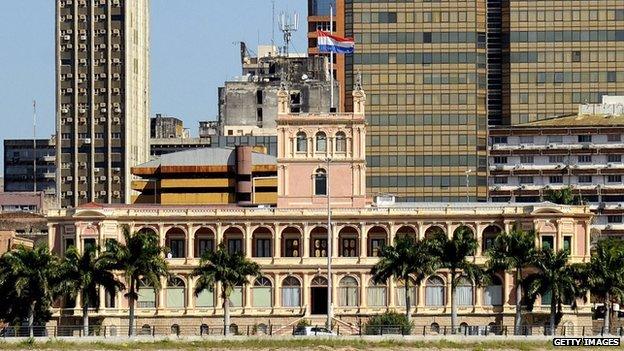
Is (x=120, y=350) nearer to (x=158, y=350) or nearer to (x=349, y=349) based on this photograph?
(x=158, y=350)

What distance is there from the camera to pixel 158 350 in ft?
656

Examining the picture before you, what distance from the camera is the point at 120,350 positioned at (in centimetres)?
19962


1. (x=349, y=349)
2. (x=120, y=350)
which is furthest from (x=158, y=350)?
(x=349, y=349)

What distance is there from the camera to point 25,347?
7869 inches

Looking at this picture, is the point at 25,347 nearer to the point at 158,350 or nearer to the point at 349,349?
the point at 158,350

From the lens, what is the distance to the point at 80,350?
199875 millimetres

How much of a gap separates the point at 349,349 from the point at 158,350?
53.4 ft

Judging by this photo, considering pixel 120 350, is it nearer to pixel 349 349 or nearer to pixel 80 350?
pixel 80 350

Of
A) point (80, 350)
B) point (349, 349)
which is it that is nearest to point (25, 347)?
point (80, 350)

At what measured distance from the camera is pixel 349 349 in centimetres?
19988

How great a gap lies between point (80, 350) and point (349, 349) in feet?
75.3

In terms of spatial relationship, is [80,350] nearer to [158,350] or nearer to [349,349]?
[158,350]

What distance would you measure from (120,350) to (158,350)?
3230mm
